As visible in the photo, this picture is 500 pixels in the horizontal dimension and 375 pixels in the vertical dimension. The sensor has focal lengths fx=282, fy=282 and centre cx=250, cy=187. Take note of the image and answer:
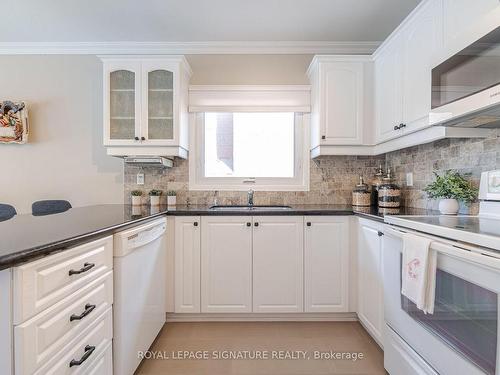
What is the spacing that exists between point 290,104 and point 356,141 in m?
0.75

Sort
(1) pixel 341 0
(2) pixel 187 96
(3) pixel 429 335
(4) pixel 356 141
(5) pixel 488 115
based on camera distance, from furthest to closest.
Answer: (2) pixel 187 96
(4) pixel 356 141
(1) pixel 341 0
(5) pixel 488 115
(3) pixel 429 335

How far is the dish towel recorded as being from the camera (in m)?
1.17

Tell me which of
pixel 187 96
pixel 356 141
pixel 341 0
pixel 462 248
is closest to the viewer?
pixel 462 248

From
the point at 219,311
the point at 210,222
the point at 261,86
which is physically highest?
the point at 261,86

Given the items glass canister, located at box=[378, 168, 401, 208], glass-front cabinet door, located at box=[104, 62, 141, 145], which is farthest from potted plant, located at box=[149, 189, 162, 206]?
glass canister, located at box=[378, 168, 401, 208]

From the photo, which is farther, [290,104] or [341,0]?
[290,104]

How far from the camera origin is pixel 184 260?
7.28 ft

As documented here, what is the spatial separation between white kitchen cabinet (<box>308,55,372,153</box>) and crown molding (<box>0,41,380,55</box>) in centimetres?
43

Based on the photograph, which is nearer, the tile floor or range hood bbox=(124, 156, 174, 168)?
the tile floor

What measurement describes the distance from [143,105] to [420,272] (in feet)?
7.65

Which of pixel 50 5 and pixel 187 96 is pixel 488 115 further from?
pixel 50 5

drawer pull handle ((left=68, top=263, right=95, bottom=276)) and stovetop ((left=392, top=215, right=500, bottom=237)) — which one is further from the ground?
stovetop ((left=392, top=215, right=500, bottom=237))

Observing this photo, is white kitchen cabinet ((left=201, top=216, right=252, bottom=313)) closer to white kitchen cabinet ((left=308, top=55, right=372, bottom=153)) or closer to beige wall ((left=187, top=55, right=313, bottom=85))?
white kitchen cabinet ((left=308, top=55, right=372, bottom=153))

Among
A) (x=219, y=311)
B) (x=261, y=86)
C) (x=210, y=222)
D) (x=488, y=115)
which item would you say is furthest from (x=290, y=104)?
(x=219, y=311)
